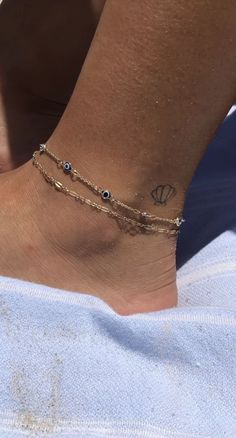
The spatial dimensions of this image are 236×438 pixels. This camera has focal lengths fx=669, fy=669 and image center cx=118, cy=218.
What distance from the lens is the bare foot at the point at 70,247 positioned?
886mm

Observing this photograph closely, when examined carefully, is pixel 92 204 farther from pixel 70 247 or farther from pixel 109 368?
pixel 109 368

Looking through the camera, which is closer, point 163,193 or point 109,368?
point 109,368

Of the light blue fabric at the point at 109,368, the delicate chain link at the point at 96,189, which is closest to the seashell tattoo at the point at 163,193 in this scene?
the delicate chain link at the point at 96,189

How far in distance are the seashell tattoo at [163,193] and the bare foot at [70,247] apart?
5 centimetres

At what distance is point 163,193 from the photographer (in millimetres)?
876

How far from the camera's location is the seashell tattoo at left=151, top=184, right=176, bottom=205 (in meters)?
0.87

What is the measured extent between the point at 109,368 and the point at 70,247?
0.19m

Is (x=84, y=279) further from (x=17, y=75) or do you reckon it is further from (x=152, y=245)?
(x=17, y=75)

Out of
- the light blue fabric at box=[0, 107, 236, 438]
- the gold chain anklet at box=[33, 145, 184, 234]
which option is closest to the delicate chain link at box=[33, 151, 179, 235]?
the gold chain anklet at box=[33, 145, 184, 234]

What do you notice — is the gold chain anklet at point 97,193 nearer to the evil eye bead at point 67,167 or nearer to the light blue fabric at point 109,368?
the evil eye bead at point 67,167

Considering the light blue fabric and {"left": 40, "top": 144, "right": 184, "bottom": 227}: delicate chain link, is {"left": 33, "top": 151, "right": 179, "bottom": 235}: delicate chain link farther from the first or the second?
the light blue fabric

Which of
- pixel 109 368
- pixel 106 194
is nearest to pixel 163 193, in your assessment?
pixel 106 194

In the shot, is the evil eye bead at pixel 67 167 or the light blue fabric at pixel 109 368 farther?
the evil eye bead at pixel 67 167

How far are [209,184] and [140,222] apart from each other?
0.33m
